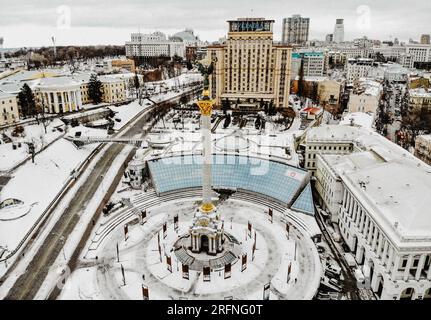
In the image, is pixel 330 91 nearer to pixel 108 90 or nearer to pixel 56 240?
pixel 108 90

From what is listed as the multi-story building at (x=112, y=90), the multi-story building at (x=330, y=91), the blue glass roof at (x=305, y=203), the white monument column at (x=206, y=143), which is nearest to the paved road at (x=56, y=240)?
the white monument column at (x=206, y=143)

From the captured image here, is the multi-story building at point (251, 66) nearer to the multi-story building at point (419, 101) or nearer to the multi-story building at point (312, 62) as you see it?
the multi-story building at point (419, 101)

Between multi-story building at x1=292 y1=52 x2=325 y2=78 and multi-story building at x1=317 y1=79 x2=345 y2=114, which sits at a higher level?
multi-story building at x1=292 y1=52 x2=325 y2=78

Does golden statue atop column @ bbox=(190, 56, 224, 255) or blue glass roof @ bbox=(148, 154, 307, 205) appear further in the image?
blue glass roof @ bbox=(148, 154, 307, 205)

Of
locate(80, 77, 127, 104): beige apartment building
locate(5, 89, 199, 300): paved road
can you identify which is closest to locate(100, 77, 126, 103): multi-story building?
locate(80, 77, 127, 104): beige apartment building

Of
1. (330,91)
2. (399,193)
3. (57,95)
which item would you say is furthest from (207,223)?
(330,91)

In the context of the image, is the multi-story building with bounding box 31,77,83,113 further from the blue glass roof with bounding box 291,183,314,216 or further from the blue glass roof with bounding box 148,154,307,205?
the blue glass roof with bounding box 291,183,314,216
